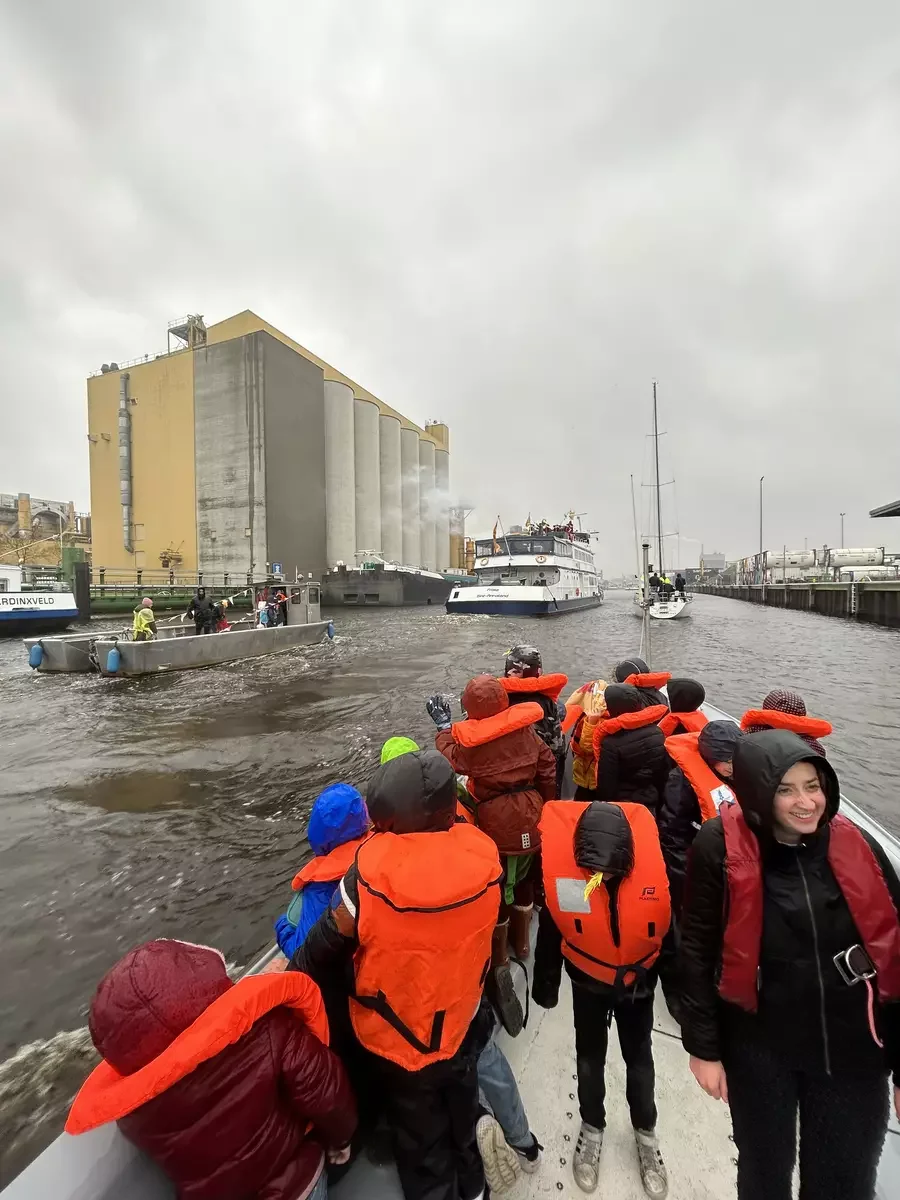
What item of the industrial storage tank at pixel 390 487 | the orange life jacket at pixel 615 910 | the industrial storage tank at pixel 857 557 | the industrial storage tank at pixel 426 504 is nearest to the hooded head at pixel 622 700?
the orange life jacket at pixel 615 910

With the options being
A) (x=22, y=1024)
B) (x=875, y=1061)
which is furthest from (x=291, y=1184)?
(x=22, y=1024)

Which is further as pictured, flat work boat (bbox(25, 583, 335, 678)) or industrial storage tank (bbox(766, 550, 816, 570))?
industrial storage tank (bbox(766, 550, 816, 570))

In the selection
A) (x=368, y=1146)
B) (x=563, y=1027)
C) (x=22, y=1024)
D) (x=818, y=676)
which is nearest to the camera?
(x=368, y=1146)

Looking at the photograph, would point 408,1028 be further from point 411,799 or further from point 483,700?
point 483,700

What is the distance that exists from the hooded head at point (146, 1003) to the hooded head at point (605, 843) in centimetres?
117

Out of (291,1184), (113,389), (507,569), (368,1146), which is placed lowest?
(368,1146)

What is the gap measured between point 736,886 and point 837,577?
183 ft

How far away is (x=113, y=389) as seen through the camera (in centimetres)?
4588

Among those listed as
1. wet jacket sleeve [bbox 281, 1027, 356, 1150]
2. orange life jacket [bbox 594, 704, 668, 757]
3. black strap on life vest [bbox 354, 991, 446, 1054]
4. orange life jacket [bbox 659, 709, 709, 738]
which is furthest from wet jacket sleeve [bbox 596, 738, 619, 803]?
wet jacket sleeve [bbox 281, 1027, 356, 1150]

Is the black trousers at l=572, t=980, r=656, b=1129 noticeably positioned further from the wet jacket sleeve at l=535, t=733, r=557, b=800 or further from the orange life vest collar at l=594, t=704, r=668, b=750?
the orange life vest collar at l=594, t=704, r=668, b=750

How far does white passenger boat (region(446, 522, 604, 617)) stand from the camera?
90.0 feet

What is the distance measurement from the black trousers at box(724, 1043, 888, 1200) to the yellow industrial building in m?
40.2

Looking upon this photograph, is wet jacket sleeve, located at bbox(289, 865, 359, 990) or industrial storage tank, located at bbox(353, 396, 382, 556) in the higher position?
industrial storage tank, located at bbox(353, 396, 382, 556)

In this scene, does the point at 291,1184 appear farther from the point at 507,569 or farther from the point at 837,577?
the point at 837,577
